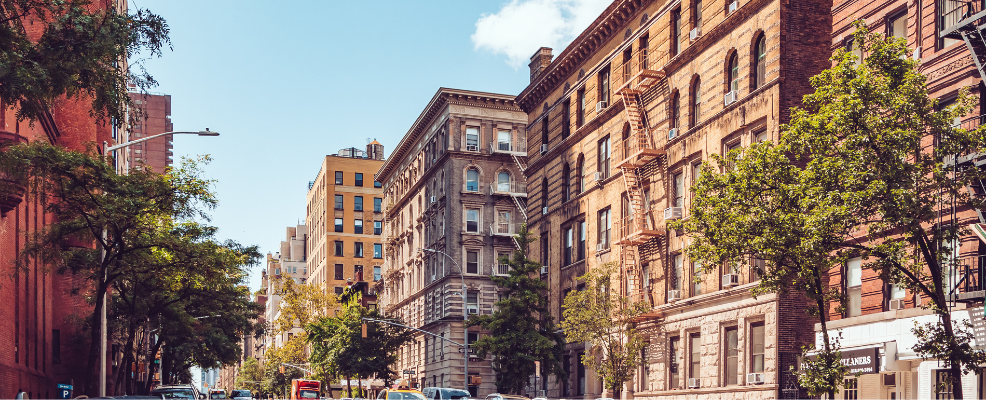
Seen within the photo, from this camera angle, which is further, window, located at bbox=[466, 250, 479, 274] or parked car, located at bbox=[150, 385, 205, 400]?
window, located at bbox=[466, 250, 479, 274]

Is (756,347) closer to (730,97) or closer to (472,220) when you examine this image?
(730,97)

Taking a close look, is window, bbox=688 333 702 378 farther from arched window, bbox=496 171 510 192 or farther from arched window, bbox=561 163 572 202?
arched window, bbox=496 171 510 192

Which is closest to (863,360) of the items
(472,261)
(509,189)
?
(472,261)

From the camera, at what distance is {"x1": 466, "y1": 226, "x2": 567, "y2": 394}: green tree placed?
52.5 meters

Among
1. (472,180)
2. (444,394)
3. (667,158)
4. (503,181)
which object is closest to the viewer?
(444,394)

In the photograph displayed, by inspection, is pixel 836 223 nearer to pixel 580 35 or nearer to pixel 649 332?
pixel 649 332

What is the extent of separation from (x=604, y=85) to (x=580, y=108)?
11.7 feet

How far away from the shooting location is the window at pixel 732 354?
39.4 m

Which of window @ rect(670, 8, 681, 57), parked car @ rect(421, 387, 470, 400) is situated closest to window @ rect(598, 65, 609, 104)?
window @ rect(670, 8, 681, 57)

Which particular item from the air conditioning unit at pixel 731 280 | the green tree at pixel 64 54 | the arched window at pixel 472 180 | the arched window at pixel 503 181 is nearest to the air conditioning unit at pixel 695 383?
the air conditioning unit at pixel 731 280

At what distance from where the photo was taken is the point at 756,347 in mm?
38094

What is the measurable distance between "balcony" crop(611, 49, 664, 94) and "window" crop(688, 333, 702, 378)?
11.9 m

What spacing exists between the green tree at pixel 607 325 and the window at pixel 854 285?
13854 millimetres

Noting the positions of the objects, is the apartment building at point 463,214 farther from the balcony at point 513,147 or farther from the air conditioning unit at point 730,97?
the air conditioning unit at point 730,97
